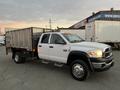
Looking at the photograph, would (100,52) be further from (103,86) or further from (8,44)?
(8,44)

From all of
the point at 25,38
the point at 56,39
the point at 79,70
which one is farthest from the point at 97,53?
the point at 25,38

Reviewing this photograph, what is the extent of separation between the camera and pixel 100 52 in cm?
620

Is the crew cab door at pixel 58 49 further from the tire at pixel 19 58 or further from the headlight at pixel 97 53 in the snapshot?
the tire at pixel 19 58

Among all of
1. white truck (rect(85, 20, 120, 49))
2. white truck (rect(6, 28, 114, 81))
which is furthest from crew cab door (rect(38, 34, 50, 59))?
white truck (rect(85, 20, 120, 49))

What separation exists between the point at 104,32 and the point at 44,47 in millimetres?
11681

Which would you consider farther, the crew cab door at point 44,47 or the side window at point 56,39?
the crew cab door at point 44,47

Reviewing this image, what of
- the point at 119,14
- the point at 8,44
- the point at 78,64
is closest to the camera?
the point at 78,64

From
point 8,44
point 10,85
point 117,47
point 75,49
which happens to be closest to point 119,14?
point 117,47

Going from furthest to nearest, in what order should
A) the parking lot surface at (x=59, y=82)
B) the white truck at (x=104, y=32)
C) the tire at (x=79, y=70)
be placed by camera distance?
the white truck at (x=104, y=32), the tire at (x=79, y=70), the parking lot surface at (x=59, y=82)

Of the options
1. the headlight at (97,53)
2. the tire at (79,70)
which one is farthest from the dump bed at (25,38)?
the headlight at (97,53)

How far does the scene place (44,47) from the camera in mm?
8320

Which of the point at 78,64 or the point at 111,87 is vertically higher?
the point at 78,64

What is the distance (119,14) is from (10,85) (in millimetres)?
31330

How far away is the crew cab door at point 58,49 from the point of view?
7.20 meters
